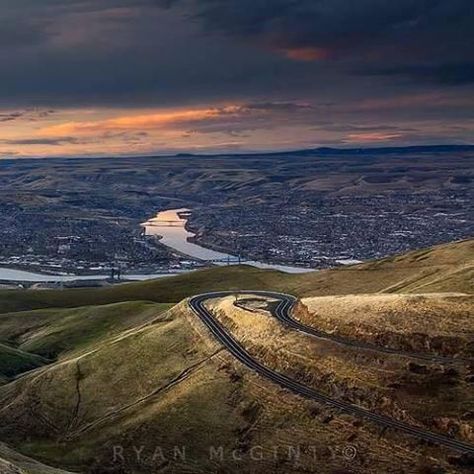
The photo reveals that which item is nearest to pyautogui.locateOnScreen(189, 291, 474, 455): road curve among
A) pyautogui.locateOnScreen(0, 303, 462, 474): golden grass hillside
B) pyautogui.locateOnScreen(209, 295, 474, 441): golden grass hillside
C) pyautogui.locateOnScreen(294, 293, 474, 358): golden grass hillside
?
pyautogui.locateOnScreen(209, 295, 474, 441): golden grass hillside

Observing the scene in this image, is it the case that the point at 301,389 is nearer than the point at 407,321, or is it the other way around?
the point at 301,389

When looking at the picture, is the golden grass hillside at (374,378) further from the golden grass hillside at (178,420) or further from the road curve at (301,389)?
the golden grass hillside at (178,420)

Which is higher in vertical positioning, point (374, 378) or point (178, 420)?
point (374, 378)

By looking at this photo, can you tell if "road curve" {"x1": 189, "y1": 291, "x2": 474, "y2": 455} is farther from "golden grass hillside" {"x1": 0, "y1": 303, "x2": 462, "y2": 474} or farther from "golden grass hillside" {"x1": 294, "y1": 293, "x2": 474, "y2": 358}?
"golden grass hillside" {"x1": 294, "y1": 293, "x2": 474, "y2": 358}

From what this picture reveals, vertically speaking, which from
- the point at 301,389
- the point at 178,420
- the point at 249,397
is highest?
the point at 301,389

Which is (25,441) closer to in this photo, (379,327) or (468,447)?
(379,327)

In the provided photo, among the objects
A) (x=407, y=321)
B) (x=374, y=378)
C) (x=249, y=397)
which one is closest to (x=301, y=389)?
(x=249, y=397)

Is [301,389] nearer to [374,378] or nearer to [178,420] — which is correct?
[374,378]

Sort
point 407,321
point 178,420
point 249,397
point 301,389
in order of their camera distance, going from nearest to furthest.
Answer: point 301,389
point 178,420
point 249,397
point 407,321
